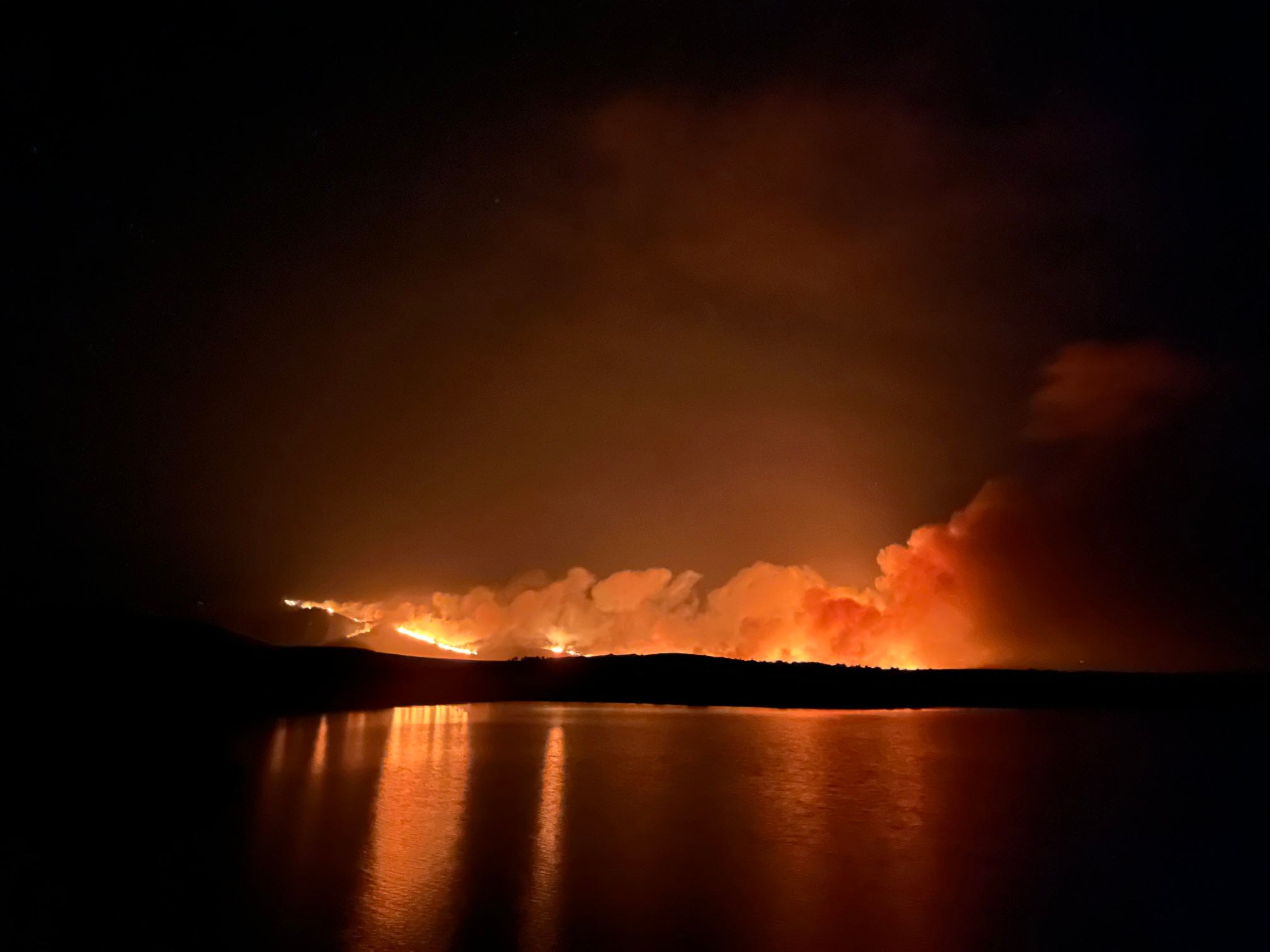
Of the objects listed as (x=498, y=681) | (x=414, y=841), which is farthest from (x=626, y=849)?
(x=498, y=681)

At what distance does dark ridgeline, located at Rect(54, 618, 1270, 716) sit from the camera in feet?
157

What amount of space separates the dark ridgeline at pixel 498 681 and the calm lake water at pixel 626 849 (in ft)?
77.1

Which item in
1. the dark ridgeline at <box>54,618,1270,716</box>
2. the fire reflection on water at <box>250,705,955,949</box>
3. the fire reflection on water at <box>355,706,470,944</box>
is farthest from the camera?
the dark ridgeline at <box>54,618,1270,716</box>

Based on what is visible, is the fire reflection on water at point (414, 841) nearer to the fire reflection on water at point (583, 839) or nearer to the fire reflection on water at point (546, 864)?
the fire reflection on water at point (583, 839)

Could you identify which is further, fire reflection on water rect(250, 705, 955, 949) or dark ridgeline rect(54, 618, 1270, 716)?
dark ridgeline rect(54, 618, 1270, 716)

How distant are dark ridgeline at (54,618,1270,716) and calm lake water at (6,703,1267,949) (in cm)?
2349

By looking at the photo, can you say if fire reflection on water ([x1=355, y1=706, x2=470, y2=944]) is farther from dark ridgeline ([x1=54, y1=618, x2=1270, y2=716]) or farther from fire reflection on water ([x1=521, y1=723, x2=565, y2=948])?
dark ridgeline ([x1=54, y1=618, x2=1270, y2=716])

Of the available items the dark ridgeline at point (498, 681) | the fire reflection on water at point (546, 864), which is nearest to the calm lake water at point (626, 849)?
the fire reflection on water at point (546, 864)

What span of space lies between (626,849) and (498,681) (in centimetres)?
5588

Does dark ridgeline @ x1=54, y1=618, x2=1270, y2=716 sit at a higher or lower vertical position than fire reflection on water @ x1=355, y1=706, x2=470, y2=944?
higher

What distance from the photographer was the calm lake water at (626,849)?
29.8 feet

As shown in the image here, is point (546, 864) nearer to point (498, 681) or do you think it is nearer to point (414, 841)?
point (414, 841)

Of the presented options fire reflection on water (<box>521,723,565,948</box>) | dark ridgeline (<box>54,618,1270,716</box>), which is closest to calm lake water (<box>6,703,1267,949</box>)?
fire reflection on water (<box>521,723,565,948</box>)

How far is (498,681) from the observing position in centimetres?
6669
